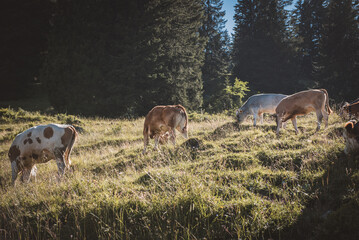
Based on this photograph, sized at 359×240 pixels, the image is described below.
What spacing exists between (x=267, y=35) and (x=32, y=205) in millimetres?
36124

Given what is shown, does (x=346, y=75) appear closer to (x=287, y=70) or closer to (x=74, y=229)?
(x=287, y=70)

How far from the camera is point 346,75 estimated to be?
68.1 ft

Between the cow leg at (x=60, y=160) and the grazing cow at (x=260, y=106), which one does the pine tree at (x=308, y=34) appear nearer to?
the grazing cow at (x=260, y=106)

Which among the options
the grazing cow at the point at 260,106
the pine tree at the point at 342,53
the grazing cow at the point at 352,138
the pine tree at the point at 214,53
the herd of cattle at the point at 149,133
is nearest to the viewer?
the grazing cow at the point at 352,138

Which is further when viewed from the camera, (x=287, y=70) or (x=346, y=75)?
(x=287, y=70)

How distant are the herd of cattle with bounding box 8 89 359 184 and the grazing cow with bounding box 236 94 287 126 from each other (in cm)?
335

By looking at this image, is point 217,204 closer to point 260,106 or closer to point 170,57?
point 260,106

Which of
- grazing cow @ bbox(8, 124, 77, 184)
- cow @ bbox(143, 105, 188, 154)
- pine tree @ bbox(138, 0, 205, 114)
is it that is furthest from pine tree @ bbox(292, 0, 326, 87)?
grazing cow @ bbox(8, 124, 77, 184)

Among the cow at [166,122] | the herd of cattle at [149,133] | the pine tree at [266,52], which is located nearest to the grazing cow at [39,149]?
the herd of cattle at [149,133]

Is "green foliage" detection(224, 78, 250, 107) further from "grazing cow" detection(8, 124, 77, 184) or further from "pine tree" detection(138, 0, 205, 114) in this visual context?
"grazing cow" detection(8, 124, 77, 184)

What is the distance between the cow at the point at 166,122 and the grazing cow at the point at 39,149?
8.72 feet

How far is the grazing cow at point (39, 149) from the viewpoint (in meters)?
5.96

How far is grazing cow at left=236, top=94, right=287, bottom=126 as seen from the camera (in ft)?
40.4

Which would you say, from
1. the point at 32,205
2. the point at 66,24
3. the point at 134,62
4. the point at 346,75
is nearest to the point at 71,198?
the point at 32,205
